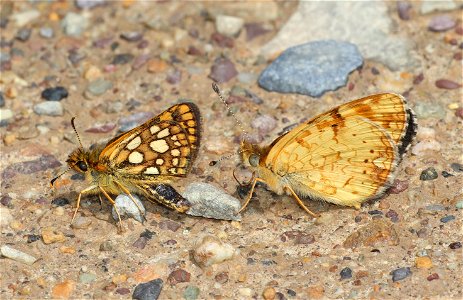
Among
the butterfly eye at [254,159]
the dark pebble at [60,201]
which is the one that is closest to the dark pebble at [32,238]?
the dark pebble at [60,201]

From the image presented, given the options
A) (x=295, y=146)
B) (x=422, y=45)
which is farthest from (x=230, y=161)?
(x=422, y=45)

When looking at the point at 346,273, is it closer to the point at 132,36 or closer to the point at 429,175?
the point at 429,175

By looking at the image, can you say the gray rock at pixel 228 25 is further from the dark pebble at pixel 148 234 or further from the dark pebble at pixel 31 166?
the dark pebble at pixel 148 234

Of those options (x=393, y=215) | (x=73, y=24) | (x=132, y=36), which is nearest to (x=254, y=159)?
(x=393, y=215)

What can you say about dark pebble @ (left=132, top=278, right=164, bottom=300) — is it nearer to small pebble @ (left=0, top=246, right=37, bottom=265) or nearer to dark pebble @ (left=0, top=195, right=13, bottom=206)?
small pebble @ (left=0, top=246, right=37, bottom=265)

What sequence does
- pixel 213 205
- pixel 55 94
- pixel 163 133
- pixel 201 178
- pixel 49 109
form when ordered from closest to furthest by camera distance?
pixel 213 205 < pixel 163 133 < pixel 201 178 < pixel 49 109 < pixel 55 94

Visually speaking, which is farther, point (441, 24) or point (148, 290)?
point (441, 24)
